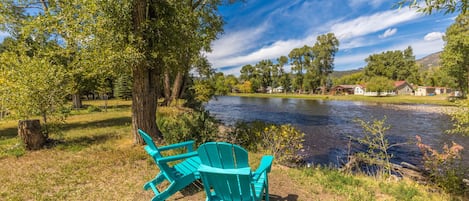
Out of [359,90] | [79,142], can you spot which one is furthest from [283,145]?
[359,90]

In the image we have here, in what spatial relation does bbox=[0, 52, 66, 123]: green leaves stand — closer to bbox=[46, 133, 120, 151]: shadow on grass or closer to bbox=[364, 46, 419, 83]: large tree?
bbox=[46, 133, 120, 151]: shadow on grass

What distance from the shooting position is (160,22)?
5.88m

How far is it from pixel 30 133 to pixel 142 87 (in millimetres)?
3152

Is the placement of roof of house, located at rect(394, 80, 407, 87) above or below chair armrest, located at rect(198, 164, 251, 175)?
above

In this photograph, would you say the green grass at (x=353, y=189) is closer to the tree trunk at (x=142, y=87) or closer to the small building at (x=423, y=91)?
the tree trunk at (x=142, y=87)

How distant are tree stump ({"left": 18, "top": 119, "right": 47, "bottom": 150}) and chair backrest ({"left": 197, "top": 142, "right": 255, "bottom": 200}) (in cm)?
610

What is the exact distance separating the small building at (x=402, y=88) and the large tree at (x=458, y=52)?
1114 inches

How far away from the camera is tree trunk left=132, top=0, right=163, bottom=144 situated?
19.4 ft

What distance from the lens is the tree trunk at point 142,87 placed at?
5.90m

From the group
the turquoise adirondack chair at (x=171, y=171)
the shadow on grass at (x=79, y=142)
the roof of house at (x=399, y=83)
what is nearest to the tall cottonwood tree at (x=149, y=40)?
the shadow on grass at (x=79, y=142)

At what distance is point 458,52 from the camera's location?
26453 millimetres

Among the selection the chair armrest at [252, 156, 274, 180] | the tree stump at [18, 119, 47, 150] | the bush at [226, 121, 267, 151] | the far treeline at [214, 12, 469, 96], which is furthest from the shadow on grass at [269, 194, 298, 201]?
the far treeline at [214, 12, 469, 96]

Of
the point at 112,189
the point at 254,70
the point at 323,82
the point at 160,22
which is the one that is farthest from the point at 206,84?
the point at 254,70

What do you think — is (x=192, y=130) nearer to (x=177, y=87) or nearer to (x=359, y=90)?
(x=177, y=87)
